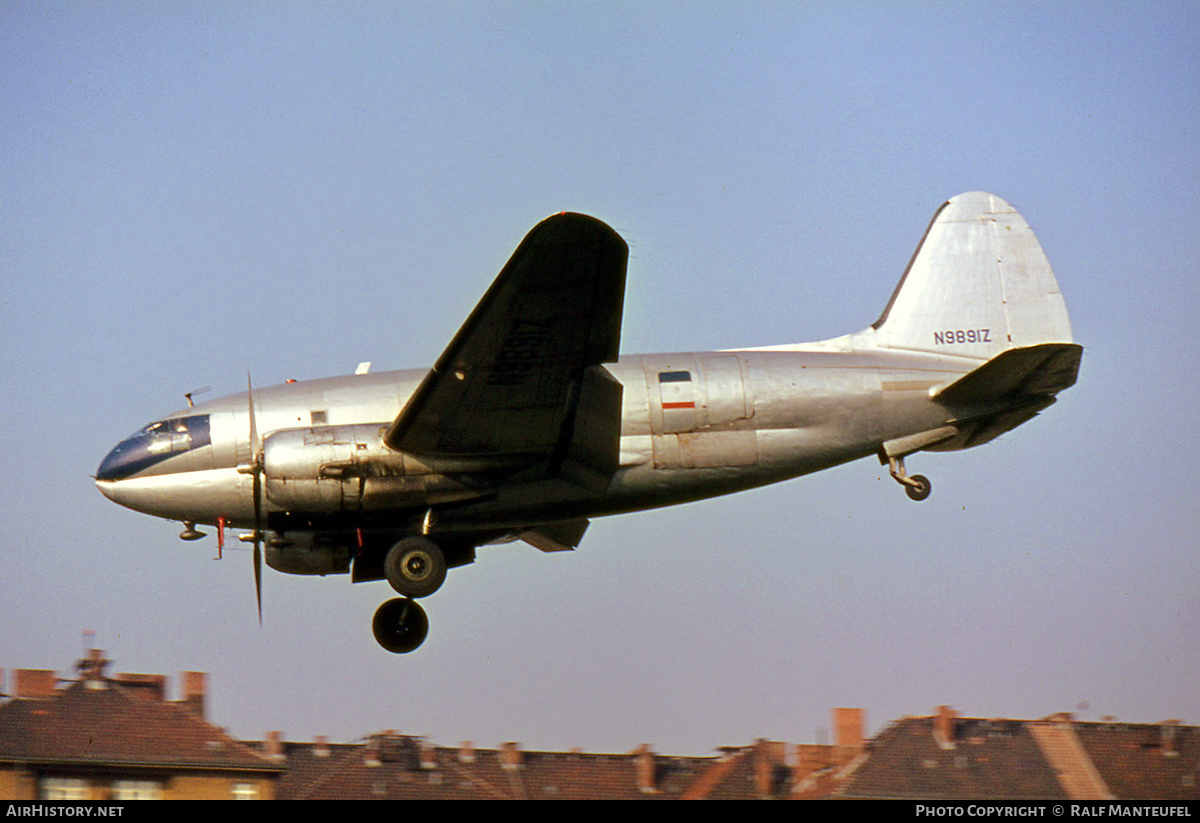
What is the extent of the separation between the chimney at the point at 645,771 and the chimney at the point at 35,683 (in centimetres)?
1288

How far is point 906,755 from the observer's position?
97.5 feet

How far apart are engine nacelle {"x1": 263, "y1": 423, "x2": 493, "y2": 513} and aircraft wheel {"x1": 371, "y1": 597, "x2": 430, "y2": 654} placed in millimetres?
2373

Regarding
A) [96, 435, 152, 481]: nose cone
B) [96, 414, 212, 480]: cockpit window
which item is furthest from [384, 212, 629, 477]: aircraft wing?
[96, 435, 152, 481]: nose cone

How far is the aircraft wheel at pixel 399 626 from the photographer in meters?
18.2

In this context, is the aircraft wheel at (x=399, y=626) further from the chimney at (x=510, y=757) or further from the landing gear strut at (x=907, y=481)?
the chimney at (x=510, y=757)

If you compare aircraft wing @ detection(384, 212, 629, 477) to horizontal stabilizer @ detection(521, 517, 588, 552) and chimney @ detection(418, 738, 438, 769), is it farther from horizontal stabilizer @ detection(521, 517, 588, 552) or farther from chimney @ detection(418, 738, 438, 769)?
chimney @ detection(418, 738, 438, 769)

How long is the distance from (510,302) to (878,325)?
276 inches

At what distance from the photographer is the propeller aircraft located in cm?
1561

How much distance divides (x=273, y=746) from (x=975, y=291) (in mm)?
18046

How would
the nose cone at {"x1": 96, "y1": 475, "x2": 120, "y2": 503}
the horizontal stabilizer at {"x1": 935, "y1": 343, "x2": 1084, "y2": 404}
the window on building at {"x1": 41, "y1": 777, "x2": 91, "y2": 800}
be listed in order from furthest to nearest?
the window on building at {"x1": 41, "y1": 777, "x2": 91, "y2": 800}
the horizontal stabilizer at {"x1": 935, "y1": 343, "x2": 1084, "y2": 404}
the nose cone at {"x1": 96, "y1": 475, "x2": 120, "y2": 503}

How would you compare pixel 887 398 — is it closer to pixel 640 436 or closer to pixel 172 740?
pixel 640 436

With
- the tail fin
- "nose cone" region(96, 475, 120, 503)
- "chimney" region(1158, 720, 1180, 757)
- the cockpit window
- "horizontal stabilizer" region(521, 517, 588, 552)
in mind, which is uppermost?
the tail fin

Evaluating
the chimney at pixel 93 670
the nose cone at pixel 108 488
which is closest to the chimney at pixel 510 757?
the chimney at pixel 93 670
